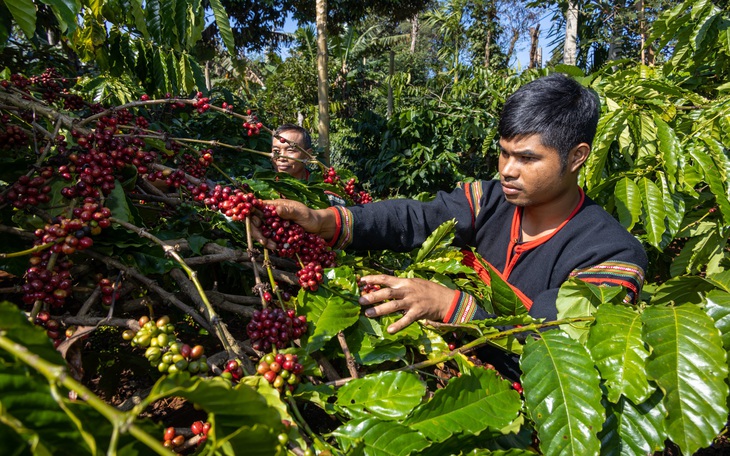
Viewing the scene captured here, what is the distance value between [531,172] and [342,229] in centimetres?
67

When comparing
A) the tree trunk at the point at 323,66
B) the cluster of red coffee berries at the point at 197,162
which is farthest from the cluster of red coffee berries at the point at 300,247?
the tree trunk at the point at 323,66

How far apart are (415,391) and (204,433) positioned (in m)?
0.38

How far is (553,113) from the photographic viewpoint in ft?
4.93

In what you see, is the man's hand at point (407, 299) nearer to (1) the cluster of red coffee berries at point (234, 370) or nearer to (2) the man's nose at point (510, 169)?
(1) the cluster of red coffee berries at point (234, 370)

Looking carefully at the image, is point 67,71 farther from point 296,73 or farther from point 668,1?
point 668,1

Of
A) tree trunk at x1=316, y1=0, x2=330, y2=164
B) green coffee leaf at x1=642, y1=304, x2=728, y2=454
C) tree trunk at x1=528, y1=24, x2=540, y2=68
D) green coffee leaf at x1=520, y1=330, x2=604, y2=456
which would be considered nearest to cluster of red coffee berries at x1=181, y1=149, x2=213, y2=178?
green coffee leaf at x1=520, y1=330, x2=604, y2=456

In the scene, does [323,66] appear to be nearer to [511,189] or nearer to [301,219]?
[511,189]

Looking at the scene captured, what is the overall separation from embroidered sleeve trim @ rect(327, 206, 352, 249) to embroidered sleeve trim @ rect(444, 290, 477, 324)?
1.29ft

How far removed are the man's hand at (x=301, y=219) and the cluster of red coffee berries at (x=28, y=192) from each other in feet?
1.43

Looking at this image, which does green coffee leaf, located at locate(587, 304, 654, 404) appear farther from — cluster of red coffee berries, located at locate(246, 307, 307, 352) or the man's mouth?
the man's mouth

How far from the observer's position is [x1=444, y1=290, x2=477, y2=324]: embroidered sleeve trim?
1.23 metres

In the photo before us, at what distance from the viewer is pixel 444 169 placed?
6879 mm

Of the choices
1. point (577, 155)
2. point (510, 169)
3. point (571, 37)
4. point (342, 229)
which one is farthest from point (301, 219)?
point (571, 37)

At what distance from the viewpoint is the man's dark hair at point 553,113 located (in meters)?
1.50
